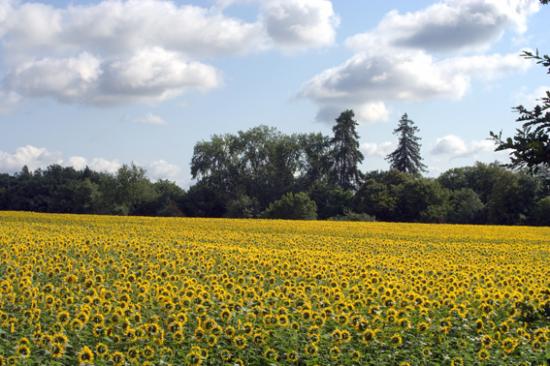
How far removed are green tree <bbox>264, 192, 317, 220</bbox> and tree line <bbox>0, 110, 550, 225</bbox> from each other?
11 centimetres

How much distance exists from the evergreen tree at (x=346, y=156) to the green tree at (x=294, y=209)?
17243 mm

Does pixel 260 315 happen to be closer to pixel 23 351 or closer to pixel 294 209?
pixel 23 351

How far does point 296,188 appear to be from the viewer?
86250 mm

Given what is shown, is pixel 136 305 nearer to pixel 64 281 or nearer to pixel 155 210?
pixel 64 281

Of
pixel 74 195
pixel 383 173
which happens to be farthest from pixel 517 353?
pixel 74 195

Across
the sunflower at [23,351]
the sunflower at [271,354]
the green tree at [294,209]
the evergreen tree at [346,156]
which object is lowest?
the sunflower at [271,354]

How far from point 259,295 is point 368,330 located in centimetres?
235

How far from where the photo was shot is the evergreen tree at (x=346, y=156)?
278 ft

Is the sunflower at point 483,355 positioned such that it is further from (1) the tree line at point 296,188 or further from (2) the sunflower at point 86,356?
(1) the tree line at point 296,188

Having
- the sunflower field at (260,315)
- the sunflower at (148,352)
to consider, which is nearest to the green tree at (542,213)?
the sunflower field at (260,315)

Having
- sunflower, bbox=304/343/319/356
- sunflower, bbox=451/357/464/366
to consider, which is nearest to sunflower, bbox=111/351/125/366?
sunflower, bbox=304/343/319/356

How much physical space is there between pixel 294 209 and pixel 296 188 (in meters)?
19.6

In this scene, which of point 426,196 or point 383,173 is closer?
point 426,196

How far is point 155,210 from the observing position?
259ft
